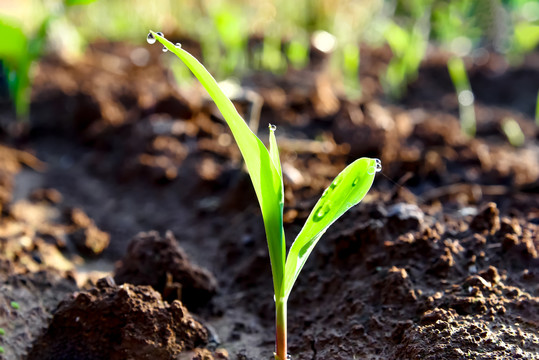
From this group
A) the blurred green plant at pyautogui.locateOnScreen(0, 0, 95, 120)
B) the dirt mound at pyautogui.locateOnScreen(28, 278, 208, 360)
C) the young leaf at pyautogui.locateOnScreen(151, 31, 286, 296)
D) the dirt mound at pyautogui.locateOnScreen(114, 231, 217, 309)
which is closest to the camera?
the young leaf at pyautogui.locateOnScreen(151, 31, 286, 296)

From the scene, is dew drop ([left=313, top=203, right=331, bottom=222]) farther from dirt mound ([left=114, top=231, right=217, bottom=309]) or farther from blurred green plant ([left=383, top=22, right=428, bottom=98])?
blurred green plant ([left=383, top=22, right=428, bottom=98])

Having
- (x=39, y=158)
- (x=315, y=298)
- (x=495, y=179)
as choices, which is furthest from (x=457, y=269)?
(x=39, y=158)

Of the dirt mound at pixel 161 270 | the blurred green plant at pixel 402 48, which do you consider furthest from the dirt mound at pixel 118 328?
the blurred green plant at pixel 402 48

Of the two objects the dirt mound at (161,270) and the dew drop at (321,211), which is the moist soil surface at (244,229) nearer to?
the dirt mound at (161,270)

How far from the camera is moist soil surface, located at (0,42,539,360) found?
1.27m

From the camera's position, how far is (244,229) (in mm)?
1929

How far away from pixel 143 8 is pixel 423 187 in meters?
4.49

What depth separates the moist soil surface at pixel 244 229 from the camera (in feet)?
4.17

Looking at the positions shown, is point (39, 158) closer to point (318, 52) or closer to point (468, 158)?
point (468, 158)

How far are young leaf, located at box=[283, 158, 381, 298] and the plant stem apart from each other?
10 cm

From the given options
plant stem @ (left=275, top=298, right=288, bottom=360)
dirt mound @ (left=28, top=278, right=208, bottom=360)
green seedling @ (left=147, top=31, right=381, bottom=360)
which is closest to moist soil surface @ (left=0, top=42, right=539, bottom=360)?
dirt mound @ (left=28, top=278, right=208, bottom=360)

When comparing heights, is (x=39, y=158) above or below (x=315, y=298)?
above

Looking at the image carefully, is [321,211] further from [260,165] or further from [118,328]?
[118,328]

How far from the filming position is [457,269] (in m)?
1.37
